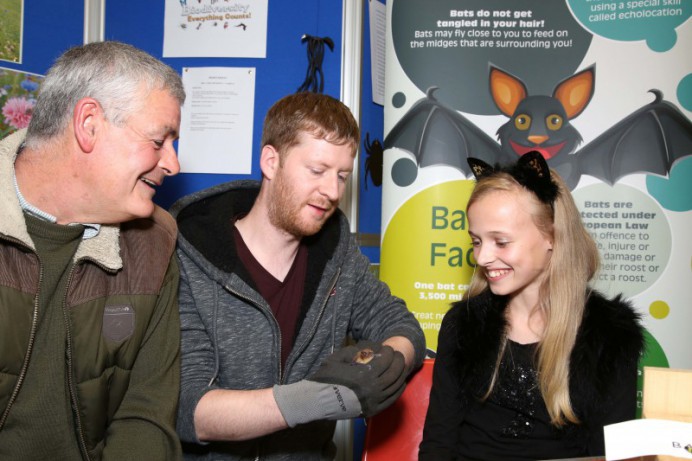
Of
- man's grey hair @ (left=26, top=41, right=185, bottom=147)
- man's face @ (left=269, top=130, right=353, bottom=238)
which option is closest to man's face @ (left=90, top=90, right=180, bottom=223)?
man's grey hair @ (left=26, top=41, right=185, bottom=147)

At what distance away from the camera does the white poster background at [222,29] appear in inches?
97.7

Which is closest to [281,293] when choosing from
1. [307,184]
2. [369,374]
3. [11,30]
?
[307,184]

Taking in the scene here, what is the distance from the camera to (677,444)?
0.89 meters

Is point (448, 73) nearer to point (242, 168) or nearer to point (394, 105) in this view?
point (394, 105)

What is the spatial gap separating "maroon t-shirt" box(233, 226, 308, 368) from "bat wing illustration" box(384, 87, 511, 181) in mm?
797

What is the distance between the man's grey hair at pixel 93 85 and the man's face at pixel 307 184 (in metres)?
0.48

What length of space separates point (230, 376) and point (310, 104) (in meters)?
0.80

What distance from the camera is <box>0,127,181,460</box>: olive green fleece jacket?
1331mm

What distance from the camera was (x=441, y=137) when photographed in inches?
93.9

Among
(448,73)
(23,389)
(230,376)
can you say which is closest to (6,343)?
(23,389)

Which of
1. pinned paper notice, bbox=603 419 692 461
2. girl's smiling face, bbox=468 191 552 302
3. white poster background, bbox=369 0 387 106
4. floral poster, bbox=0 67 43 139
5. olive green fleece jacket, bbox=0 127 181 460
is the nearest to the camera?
pinned paper notice, bbox=603 419 692 461

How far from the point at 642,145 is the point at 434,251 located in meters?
0.83

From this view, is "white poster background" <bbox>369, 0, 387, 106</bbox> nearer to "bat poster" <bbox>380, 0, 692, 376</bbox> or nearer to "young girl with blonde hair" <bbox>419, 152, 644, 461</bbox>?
"bat poster" <bbox>380, 0, 692, 376</bbox>

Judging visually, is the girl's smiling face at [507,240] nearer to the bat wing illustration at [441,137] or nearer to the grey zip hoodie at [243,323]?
the grey zip hoodie at [243,323]
